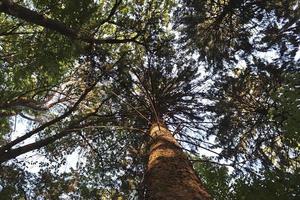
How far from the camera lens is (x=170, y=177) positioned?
4566 millimetres

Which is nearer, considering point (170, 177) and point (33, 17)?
point (170, 177)

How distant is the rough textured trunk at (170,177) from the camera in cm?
410

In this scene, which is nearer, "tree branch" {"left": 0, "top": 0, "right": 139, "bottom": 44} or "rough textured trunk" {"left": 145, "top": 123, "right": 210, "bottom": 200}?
"rough textured trunk" {"left": 145, "top": 123, "right": 210, "bottom": 200}

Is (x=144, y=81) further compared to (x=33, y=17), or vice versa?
(x=144, y=81)

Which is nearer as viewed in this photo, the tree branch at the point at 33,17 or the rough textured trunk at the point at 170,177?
the rough textured trunk at the point at 170,177

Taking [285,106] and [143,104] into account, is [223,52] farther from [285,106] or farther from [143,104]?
[285,106]

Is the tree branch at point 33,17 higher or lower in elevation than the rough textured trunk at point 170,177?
higher

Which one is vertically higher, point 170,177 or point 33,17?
point 33,17

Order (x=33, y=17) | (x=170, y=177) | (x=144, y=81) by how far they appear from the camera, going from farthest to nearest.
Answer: (x=144, y=81)
(x=33, y=17)
(x=170, y=177)

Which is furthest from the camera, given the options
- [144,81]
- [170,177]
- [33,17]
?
[144,81]

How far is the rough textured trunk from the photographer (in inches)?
161

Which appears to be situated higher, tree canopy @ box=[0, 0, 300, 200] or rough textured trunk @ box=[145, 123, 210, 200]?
tree canopy @ box=[0, 0, 300, 200]

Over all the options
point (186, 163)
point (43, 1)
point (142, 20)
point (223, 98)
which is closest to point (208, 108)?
point (223, 98)

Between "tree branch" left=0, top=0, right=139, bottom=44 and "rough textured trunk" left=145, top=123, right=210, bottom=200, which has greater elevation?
"tree branch" left=0, top=0, right=139, bottom=44
